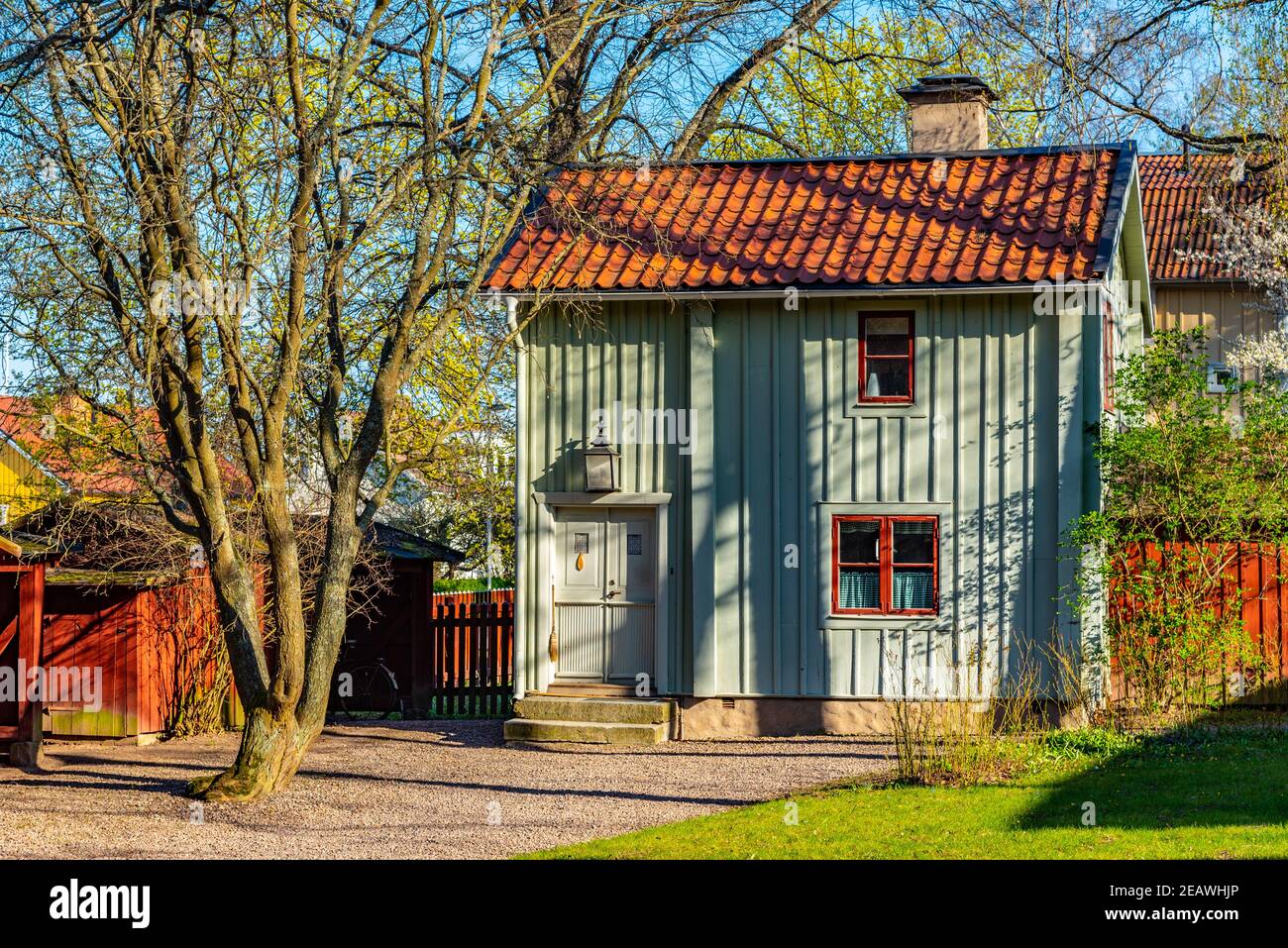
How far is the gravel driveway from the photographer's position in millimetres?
11836

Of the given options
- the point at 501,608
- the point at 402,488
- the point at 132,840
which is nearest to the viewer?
the point at 132,840

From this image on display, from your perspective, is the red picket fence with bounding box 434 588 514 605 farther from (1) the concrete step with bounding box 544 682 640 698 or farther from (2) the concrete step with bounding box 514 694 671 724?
(2) the concrete step with bounding box 514 694 671 724

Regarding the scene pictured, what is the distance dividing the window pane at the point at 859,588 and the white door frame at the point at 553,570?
2.05 metres

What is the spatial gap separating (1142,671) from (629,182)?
8687mm

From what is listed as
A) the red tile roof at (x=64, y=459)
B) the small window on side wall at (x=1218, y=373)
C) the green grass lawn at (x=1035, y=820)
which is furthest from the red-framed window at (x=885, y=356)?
the small window on side wall at (x=1218, y=373)

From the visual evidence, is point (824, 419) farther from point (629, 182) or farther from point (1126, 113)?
point (1126, 113)

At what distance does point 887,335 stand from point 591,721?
5659 millimetres

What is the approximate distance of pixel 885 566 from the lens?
17.5 m

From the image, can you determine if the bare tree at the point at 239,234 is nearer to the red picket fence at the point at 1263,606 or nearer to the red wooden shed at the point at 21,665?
the red wooden shed at the point at 21,665

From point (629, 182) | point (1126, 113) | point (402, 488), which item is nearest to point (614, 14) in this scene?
point (629, 182)

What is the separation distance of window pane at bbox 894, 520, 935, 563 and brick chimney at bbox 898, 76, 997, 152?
5.57 meters

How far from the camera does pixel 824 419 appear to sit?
58.1 ft

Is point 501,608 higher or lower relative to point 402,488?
lower

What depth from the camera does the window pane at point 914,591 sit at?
17469 millimetres
